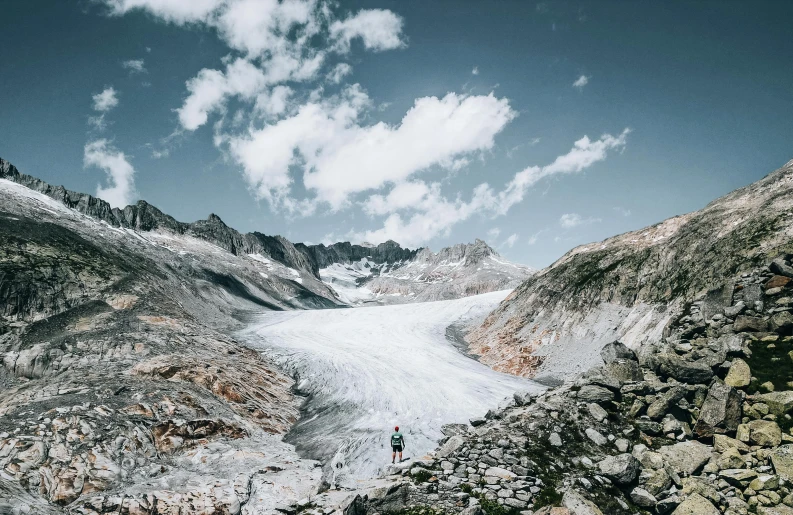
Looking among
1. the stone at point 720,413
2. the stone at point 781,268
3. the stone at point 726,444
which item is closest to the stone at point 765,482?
the stone at point 726,444

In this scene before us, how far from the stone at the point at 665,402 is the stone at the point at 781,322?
474 centimetres

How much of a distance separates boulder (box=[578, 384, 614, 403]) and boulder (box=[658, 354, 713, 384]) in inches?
90.7

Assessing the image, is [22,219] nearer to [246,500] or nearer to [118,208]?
[246,500]

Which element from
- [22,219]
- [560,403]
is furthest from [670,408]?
[22,219]

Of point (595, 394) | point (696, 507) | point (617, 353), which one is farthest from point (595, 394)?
point (696, 507)

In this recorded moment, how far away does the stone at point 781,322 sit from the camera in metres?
13.8

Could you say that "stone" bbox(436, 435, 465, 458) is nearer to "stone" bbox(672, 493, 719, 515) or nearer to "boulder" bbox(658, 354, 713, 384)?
"stone" bbox(672, 493, 719, 515)

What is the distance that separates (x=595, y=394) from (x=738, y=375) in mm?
4486

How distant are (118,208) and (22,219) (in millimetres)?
97080

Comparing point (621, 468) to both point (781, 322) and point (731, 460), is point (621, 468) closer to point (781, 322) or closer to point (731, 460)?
point (731, 460)

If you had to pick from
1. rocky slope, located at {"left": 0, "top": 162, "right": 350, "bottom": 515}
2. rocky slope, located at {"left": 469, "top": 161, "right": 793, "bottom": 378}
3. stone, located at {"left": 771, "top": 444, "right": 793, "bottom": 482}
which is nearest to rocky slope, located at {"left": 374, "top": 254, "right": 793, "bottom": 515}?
stone, located at {"left": 771, "top": 444, "right": 793, "bottom": 482}

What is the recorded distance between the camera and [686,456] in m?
10.8

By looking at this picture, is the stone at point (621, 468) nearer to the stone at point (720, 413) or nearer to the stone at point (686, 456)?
the stone at point (686, 456)

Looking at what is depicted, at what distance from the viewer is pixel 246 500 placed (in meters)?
13.6
